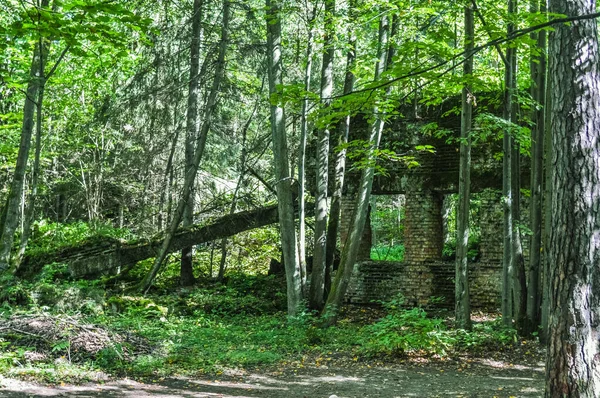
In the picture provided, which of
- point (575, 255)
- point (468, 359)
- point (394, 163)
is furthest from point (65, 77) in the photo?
point (575, 255)

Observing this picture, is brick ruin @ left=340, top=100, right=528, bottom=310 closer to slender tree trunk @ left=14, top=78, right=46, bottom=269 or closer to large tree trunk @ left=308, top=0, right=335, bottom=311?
large tree trunk @ left=308, top=0, right=335, bottom=311

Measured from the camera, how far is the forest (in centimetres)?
471

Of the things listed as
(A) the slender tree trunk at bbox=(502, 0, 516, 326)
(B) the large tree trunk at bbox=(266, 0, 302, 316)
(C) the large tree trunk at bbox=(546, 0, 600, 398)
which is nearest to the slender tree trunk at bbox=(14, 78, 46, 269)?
(B) the large tree trunk at bbox=(266, 0, 302, 316)

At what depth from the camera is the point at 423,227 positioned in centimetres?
1318

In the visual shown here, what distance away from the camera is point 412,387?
6.80m

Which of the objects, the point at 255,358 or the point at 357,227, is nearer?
the point at 255,358

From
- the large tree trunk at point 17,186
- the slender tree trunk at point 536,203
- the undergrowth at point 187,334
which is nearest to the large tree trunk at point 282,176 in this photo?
the undergrowth at point 187,334

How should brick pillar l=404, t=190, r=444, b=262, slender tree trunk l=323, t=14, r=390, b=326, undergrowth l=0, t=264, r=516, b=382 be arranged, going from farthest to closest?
brick pillar l=404, t=190, r=444, b=262 → slender tree trunk l=323, t=14, r=390, b=326 → undergrowth l=0, t=264, r=516, b=382

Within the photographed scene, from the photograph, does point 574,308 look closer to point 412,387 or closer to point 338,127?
point 412,387

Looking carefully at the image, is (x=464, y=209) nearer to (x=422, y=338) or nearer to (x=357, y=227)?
(x=357, y=227)

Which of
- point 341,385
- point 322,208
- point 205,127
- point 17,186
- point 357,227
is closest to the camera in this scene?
point 341,385

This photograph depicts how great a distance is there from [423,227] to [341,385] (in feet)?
22.5

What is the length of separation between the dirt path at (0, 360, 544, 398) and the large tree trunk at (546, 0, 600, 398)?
2176 mm

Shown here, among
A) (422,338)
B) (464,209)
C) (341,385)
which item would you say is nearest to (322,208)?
(464,209)
